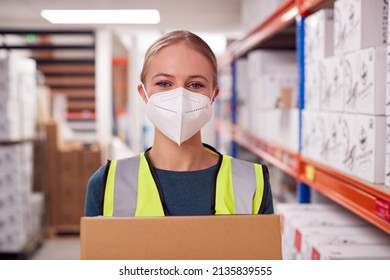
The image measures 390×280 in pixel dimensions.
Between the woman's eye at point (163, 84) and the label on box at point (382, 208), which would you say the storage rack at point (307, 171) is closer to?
the label on box at point (382, 208)

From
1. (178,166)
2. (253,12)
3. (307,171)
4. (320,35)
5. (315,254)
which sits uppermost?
(253,12)

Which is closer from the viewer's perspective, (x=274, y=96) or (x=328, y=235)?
(x=328, y=235)

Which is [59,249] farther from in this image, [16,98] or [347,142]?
[347,142]

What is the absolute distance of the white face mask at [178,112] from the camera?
3.76ft

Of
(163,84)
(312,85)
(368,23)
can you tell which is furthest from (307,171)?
(163,84)

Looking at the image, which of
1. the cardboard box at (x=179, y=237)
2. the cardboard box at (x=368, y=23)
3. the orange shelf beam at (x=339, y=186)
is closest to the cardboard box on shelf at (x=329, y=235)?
the orange shelf beam at (x=339, y=186)

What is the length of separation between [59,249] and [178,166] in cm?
360

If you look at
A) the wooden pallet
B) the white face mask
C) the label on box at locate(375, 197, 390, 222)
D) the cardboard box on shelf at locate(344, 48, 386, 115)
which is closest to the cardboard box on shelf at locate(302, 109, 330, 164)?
the cardboard box on shelf at locate(344, 48, 386, 115)

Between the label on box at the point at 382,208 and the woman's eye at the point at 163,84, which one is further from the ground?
the woman's eye at the point at 163,84

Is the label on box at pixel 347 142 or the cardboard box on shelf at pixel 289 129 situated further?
the cardboard box on shelf at pixel 289 129

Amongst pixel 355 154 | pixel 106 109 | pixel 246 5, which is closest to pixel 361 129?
pixel 355 154

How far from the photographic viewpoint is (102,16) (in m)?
1.51

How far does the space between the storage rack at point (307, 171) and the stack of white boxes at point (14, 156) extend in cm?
174

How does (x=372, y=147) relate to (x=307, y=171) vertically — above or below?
above
